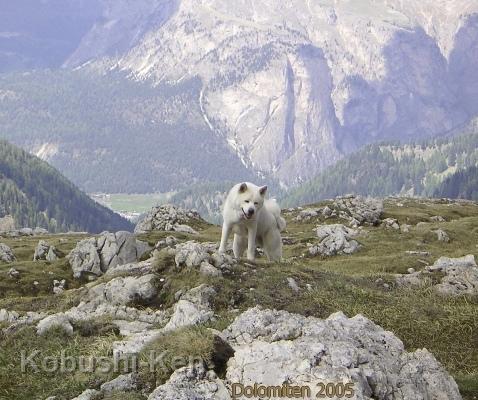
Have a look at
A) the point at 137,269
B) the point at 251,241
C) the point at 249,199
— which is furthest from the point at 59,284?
the point at 249,199

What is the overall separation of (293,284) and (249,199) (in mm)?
4130

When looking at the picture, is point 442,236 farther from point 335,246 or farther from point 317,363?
point 317,363

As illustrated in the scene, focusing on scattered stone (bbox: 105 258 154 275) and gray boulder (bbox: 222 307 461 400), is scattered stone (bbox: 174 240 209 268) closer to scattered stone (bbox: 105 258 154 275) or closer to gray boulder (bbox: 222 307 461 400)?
scattered stone (bbox: 105 258 154 275)

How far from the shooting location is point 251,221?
89.5ft

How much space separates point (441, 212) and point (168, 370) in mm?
111796

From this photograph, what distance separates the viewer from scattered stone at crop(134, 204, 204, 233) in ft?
346

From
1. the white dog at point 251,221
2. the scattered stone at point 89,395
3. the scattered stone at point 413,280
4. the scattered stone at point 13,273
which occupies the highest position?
the white dog at point 251,221

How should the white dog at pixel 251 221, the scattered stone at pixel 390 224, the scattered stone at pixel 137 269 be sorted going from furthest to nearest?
the scattered stone at pixel 390 224 < the scattered stone at pixel 137 269 < the white dog at pixel 251 221

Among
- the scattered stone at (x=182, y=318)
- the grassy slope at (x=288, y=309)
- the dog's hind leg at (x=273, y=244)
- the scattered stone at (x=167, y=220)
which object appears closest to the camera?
the grassy slope at (x=288, y=309)

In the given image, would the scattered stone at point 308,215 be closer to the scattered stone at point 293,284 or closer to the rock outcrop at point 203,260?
the rock outcrop at point 203,260

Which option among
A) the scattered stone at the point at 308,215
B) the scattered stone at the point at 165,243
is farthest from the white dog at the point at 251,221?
the scattered stone at the point at 308,215

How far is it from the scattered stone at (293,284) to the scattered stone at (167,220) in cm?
7792

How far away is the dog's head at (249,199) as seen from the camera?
25.4 m

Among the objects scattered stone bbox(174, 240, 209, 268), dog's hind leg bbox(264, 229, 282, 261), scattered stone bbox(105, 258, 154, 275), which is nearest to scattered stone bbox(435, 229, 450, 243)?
dog's hind leg bbox(264, 229, 282, 261)
